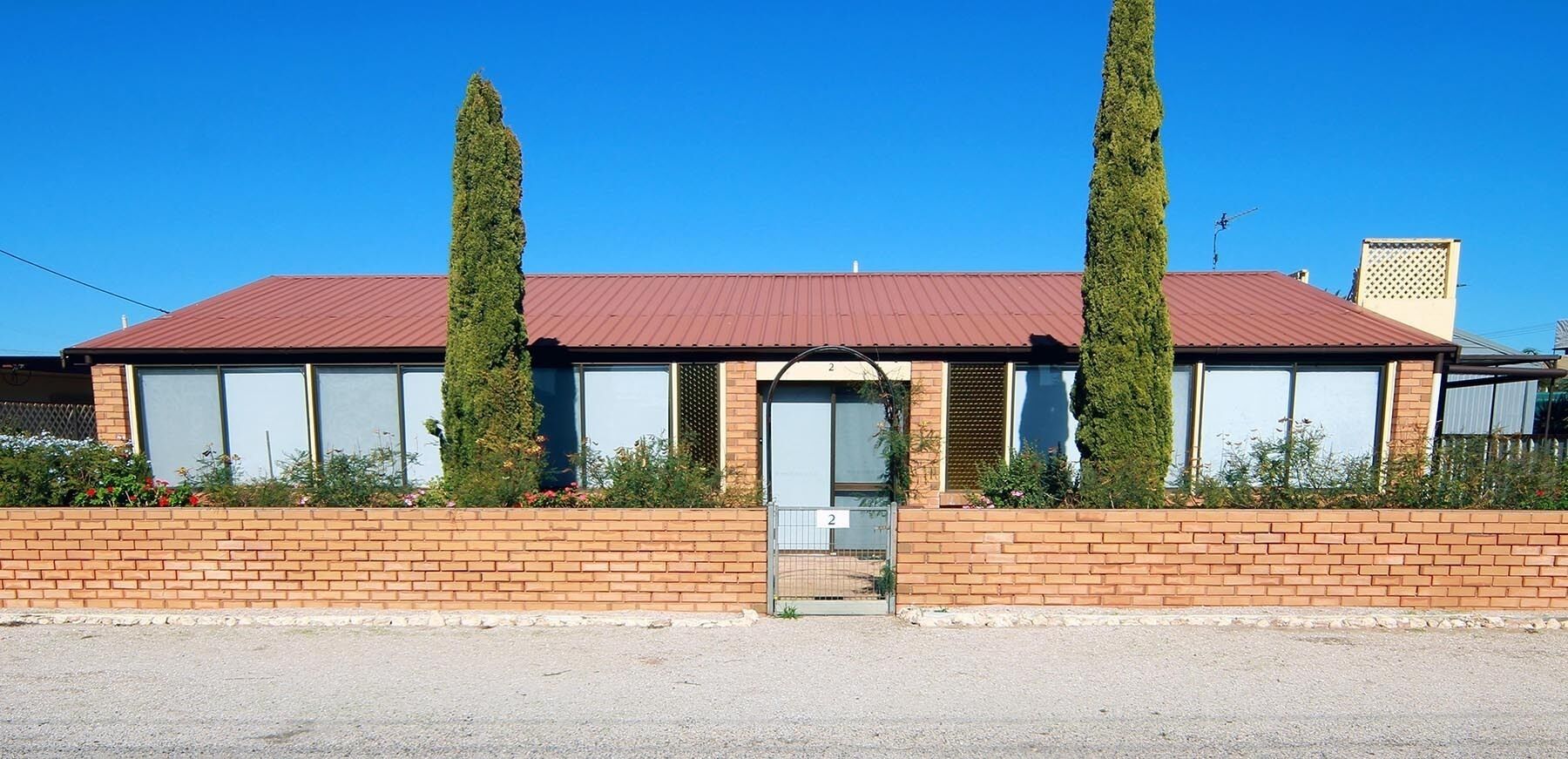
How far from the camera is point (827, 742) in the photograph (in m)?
3.69

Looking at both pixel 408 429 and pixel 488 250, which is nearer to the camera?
pixel 488 250

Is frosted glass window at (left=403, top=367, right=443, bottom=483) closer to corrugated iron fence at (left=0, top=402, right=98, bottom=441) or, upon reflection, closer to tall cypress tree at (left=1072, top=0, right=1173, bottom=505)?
corrugated iron fence at (left=0, top=402, right=98, bottom=441)

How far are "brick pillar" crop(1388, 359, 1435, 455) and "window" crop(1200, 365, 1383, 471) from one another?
0.18 metres

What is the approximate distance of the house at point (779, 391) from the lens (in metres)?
8.41

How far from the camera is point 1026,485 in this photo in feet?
20.9

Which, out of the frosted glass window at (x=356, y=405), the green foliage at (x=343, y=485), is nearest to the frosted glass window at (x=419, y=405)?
the frosted glass window at (x=356, y=405)

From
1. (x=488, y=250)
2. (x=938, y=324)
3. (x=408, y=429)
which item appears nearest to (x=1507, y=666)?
(x=938, y=324)

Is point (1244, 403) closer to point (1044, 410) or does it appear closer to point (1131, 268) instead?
point (1044, 410)

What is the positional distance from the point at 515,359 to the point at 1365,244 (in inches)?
449

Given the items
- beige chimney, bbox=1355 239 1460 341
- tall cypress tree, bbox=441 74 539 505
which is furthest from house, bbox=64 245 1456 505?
tall cypress tree, bbox=441 74 539 505

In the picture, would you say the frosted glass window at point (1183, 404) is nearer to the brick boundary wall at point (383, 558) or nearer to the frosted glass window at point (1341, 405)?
the frosted glass window at point (1341, 405)

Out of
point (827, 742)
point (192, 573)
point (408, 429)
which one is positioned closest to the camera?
point (827, 742)

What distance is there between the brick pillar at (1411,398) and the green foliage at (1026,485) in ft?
15.5

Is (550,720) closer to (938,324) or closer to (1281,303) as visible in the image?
(938,324)
